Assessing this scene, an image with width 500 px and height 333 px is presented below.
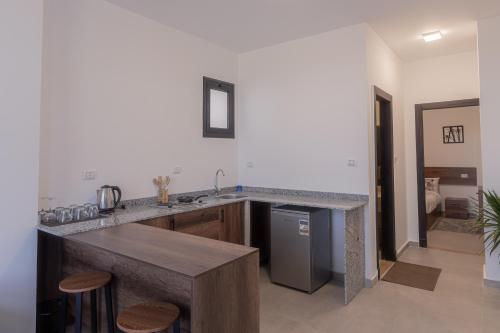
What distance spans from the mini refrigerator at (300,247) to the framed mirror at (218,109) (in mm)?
1364

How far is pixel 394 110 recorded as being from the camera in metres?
4.30

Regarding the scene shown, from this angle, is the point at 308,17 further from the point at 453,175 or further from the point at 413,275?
the point at 453,175

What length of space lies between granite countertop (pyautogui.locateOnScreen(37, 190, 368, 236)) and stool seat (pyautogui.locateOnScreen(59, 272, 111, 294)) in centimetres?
37

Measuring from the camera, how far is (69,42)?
2646 mm

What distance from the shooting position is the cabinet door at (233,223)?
135 inches

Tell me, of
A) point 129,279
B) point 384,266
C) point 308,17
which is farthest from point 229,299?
point 384,266

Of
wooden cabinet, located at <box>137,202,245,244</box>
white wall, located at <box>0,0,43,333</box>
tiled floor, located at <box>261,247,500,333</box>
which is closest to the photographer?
white wall, located at <box>0,0,43,333</box>

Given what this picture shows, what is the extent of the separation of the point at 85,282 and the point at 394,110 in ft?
A: 13.6

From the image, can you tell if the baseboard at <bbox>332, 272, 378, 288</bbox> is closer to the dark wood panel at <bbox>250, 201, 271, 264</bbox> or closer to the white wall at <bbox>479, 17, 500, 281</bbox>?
the dark wood panel at <bbox>250, 201, 271, 264</bbox>

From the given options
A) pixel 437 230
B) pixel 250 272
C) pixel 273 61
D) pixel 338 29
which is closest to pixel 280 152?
pixel 273 61

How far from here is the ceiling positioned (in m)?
2.96

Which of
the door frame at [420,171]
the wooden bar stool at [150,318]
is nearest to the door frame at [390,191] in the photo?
the door frame at [420,171]

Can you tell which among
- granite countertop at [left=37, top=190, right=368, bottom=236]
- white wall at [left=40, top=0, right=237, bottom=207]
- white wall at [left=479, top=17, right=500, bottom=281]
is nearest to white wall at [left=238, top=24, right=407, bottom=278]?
granite countertop at [left=37, top=190, right=368, bottom=236]

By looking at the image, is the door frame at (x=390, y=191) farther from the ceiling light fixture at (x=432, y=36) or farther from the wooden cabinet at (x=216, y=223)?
the wooden cabinet at (x=216, y=223)
